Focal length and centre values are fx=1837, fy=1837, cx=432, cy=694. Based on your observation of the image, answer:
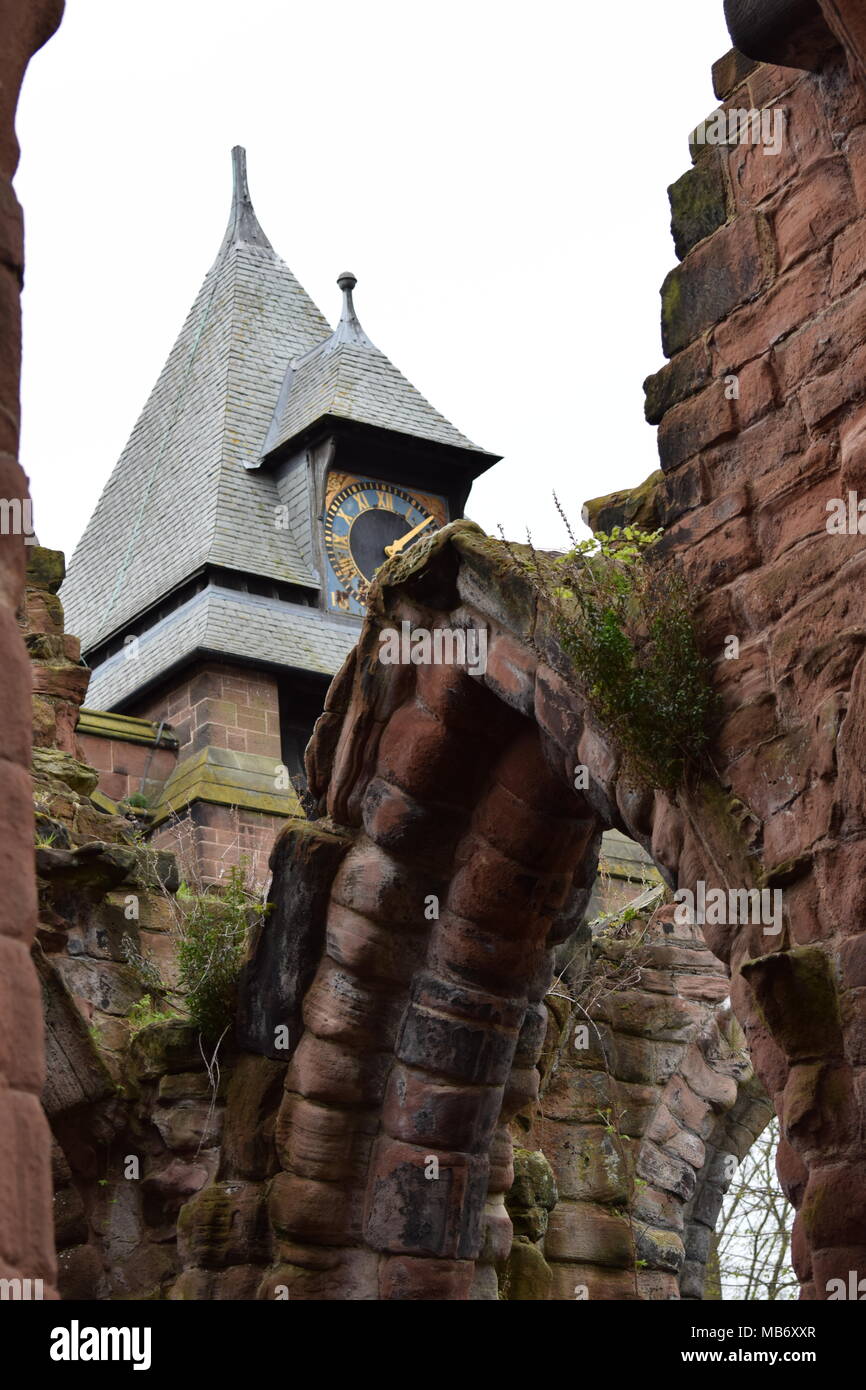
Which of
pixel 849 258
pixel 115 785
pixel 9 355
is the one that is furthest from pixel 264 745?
pixel 9 355

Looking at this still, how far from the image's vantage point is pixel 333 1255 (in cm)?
670

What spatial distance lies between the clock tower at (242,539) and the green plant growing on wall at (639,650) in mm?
15161

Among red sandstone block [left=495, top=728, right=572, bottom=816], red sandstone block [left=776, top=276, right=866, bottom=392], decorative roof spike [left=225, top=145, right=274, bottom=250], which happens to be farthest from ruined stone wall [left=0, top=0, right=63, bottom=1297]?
decorative roof spike [left=225, top=145, right=274, bottom=250]

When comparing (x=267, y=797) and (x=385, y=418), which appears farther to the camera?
(x=385, y=418)

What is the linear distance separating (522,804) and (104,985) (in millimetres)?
2080

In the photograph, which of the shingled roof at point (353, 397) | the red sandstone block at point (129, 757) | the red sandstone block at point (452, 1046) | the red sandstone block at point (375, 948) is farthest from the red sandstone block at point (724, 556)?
the shingled roof at point (353, 397)

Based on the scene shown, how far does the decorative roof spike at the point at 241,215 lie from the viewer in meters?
31.7

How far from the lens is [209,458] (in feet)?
91.4

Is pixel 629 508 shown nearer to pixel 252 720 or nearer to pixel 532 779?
pixel 532 779

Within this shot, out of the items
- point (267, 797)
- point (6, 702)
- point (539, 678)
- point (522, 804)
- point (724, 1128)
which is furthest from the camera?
point (267, 797)

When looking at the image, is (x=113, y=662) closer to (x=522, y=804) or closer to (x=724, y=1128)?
(x=724, y=1128)

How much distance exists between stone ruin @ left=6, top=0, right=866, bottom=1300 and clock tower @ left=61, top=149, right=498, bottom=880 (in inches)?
479

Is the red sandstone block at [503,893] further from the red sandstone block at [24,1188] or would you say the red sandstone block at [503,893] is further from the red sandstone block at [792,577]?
the red sandstone block at [24,1188]
